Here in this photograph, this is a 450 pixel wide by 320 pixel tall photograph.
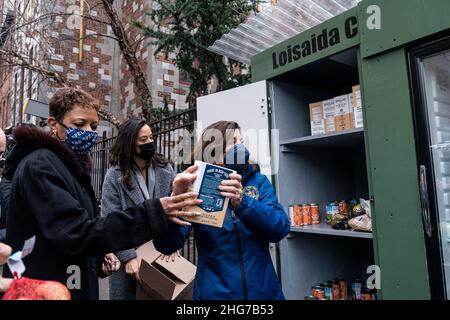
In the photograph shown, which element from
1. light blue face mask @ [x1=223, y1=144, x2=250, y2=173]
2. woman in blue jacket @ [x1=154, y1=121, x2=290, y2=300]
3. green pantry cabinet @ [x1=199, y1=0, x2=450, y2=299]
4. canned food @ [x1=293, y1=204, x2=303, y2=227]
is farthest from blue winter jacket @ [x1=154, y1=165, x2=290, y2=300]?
canned food @ [x1=293, y1=204, x2=303, y2=227]

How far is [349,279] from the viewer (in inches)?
136

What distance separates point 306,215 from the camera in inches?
118

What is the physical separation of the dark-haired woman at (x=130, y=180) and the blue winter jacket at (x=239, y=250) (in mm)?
830

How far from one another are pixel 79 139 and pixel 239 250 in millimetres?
1016

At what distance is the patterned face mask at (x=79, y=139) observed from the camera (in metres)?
1.57

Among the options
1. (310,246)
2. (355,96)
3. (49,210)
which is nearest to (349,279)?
(310,246)

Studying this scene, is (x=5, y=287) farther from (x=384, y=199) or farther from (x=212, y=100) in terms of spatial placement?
(x=212, y=100)

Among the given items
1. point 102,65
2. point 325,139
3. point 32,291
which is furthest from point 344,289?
point 102,65

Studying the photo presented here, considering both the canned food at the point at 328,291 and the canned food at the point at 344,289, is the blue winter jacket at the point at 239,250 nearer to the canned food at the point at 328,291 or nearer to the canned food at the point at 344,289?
the canned food at the point at 328,291

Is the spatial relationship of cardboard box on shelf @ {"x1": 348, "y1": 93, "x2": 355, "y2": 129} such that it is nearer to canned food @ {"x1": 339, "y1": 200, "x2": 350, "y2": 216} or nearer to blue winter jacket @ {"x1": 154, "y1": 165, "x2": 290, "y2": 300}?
canned food @ {"x1": 339, "y1": 200, "x2": 350, "y2": 216}

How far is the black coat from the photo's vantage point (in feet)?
3.80

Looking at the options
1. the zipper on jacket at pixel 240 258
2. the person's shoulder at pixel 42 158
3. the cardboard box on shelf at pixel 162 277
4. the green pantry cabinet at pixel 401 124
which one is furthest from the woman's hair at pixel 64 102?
the green pantry cabinet at pixel 401 124

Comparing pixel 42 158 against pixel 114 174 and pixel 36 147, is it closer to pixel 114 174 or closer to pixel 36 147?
pixel 36 147

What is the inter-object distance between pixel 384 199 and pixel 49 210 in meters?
1.90
